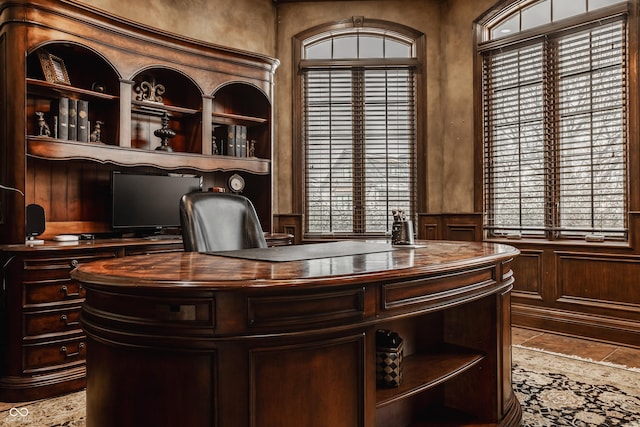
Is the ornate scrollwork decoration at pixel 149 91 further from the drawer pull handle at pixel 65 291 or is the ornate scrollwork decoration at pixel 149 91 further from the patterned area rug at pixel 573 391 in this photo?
the patterned area rug at pixel 573 391

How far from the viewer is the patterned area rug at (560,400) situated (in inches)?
97.0

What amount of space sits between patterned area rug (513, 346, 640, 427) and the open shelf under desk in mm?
557

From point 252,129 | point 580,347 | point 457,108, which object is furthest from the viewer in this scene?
point 457,108

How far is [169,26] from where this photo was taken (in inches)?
174

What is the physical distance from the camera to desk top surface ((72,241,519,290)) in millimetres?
1419

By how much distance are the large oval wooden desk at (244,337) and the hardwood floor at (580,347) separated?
2.31m

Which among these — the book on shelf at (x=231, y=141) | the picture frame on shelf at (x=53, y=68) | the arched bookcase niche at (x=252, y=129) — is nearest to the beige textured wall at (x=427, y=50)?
the arched bookcase niche at (x=252, y=129)

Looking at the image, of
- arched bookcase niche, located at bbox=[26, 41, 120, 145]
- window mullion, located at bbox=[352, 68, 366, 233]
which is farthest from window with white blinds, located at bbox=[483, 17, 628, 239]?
arched bookcase niche, located at bbox=[26, 41, 120, 145]

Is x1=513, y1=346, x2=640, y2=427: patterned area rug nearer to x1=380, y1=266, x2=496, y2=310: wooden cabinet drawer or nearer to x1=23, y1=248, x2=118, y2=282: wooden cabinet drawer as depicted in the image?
x1=380, y1=266, x2=496, y2=310: wooden cabinet drawer

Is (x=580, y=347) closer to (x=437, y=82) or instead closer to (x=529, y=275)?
(x=529, y=275)

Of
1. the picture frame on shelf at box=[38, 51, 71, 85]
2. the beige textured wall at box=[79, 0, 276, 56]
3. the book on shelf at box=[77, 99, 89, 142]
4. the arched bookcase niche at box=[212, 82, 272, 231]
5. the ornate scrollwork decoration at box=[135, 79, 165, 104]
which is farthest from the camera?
the arched bookcase niche at box=[212, 82, 272, 231]

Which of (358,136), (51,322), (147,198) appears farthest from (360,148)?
(51,322)

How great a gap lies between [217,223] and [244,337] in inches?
53.7

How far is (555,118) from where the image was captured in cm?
431
